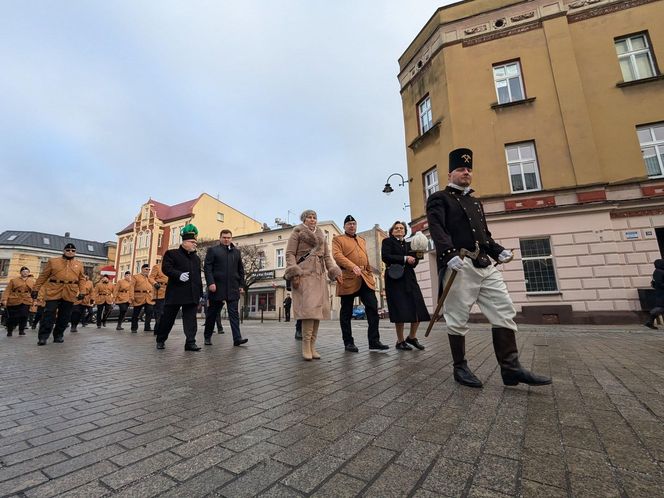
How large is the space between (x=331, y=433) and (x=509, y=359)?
190cm

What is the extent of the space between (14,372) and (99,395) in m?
2.06

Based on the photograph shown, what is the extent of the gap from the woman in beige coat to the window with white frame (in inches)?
449

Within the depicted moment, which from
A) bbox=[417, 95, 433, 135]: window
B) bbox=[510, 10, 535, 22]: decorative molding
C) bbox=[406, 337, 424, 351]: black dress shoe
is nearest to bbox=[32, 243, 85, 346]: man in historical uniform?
bbox=[406, 337, 424, 351]: black dress shoe

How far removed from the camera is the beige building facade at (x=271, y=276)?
111 ft

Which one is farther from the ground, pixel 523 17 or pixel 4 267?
pixel 523 17

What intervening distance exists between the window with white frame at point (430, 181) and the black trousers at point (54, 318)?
13495mm

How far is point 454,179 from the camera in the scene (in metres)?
3.62

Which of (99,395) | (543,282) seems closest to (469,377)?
(99,395)

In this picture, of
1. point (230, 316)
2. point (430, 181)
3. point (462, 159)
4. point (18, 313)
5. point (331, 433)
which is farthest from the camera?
point (430, 181)

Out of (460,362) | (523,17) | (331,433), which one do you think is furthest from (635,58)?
(331,433)

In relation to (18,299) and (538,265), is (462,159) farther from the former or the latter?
(18,299)

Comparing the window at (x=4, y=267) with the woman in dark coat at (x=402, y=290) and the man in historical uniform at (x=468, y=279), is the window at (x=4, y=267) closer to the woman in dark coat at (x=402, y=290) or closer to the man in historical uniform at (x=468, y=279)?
the woman in dark coat at (x=402, y=290)

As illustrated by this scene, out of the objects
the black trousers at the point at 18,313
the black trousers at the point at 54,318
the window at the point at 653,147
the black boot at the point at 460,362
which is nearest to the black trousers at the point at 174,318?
the black trousers at the point at 54,318

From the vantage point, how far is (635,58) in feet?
42.6
